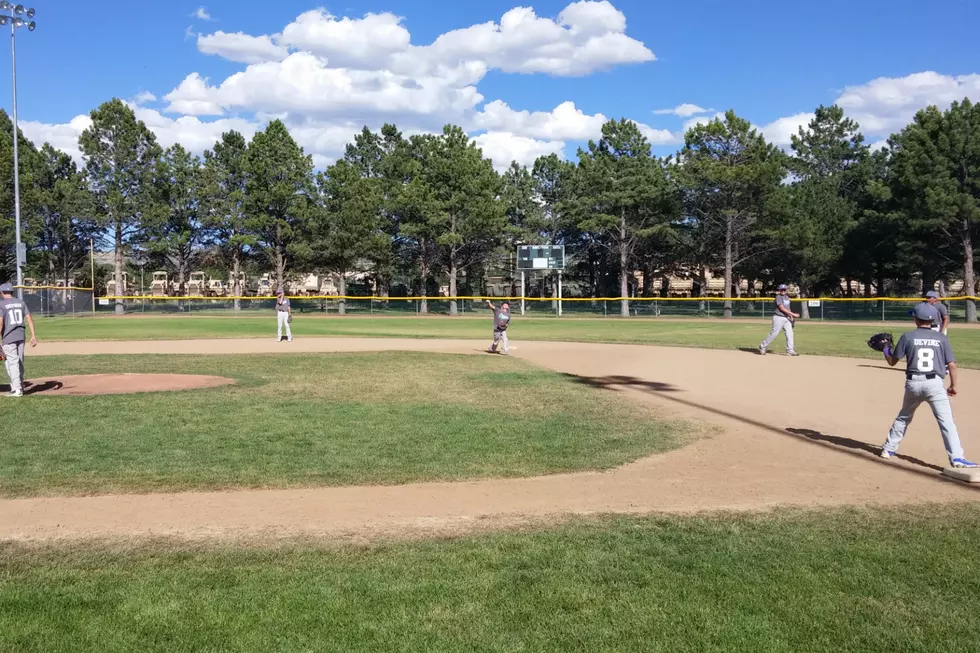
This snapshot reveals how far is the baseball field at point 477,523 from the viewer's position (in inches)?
155

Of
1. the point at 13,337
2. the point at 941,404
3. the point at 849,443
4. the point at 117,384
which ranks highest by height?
the point at 13,337

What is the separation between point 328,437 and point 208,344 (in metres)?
17.6

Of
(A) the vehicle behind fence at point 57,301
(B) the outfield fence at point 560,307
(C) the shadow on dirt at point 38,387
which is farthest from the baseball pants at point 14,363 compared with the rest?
(A) the vehicle behind fence at point 57,301

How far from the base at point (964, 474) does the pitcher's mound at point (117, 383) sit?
11.5m

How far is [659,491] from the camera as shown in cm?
695

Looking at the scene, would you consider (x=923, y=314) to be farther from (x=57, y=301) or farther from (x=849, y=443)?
(x=57, y=301)

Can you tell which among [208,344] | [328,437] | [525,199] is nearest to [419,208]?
[525,199]

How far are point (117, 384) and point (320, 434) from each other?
6.44 m

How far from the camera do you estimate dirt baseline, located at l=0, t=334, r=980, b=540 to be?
5797 mm

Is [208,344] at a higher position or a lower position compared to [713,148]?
lower

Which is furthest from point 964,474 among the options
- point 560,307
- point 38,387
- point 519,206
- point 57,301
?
point 519,206

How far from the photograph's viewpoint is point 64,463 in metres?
7.65

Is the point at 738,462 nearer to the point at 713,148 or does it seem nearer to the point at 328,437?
the point at 328,437

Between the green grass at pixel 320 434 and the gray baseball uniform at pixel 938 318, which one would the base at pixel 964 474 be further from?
the green grass at pixel 320 434
